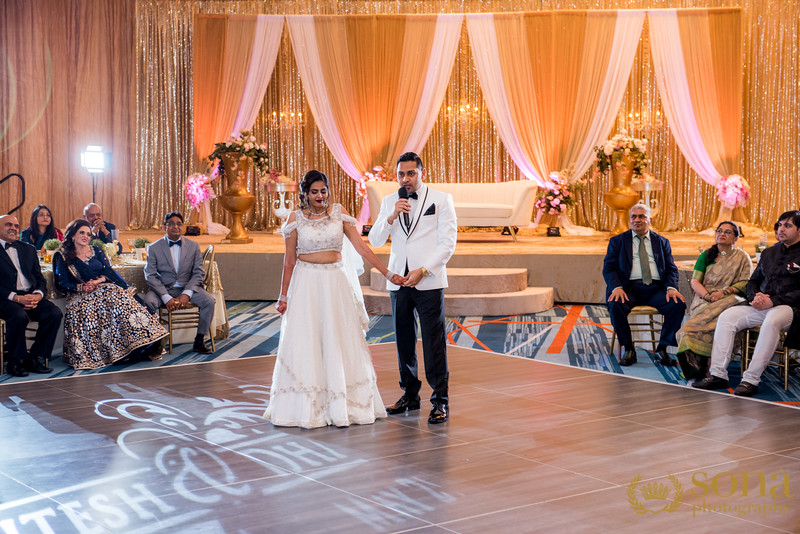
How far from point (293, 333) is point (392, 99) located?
9455 millimetres

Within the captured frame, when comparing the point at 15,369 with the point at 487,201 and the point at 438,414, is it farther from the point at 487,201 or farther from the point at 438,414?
the point at 487,201

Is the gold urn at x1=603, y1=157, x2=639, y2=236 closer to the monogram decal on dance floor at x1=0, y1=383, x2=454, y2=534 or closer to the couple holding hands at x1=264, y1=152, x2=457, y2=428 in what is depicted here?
the couple holding hands at x1=264, y1=152, x2=457, y2=428

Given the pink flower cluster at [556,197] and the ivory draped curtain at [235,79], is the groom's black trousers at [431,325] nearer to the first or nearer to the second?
the pink flower cluster at [556,197]

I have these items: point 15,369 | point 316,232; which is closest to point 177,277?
point 15,369

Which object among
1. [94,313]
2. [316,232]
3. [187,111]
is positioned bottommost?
[94,313]

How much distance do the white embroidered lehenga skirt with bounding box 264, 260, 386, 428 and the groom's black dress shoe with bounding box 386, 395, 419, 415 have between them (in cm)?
18

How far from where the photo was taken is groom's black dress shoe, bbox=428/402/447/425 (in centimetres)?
470

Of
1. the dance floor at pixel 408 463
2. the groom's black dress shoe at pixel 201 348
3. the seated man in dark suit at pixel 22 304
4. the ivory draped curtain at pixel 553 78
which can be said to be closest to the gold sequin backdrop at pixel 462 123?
the ivory draped curtain at pixel 553 78

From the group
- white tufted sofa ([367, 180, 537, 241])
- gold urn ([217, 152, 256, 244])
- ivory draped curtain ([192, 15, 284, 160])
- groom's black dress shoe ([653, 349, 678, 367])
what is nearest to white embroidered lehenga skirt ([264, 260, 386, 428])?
groom's black dress shoe ([653, 349, 678, 367])

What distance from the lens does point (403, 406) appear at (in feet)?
16.2

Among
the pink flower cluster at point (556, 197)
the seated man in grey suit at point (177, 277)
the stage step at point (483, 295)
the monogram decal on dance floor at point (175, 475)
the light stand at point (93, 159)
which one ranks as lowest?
the monogram decal on dance floor at point (175, 475)

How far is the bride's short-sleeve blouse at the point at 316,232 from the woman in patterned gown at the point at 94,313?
2.33 m

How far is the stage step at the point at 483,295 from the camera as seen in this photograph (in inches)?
352

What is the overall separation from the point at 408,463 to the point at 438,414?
2.59 ft
